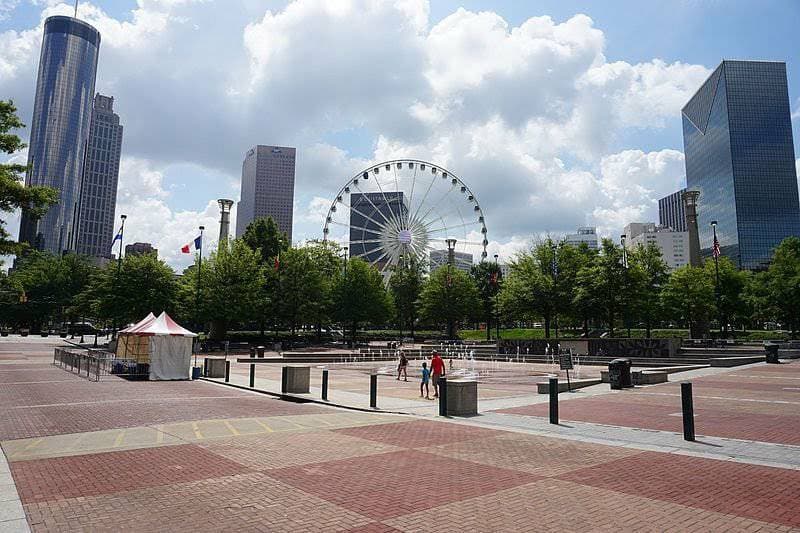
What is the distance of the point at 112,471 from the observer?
26.6 ft

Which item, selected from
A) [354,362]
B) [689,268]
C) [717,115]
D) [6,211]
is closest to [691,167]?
[717,115]

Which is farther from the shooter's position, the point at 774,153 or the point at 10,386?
the point at 774,153

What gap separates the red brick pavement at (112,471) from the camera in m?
7.11

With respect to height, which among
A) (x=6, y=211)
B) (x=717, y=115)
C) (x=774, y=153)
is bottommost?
(x=6, y=211)

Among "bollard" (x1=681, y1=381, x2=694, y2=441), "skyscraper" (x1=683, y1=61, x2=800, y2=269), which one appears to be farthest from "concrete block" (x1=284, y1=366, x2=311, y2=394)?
"skyscraper" (x1=683, y1=61, x2=800, y2=269)

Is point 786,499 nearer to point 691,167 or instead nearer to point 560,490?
point 560,490

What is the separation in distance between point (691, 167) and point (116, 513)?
19693cm

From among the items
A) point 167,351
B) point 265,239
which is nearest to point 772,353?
point 167,351

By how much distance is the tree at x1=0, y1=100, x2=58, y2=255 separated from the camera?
90.9 ft

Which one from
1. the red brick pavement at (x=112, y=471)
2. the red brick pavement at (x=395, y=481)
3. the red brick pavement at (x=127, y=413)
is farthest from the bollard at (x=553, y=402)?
the red brick pavement at (x=112, y=471)

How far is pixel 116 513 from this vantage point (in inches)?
242

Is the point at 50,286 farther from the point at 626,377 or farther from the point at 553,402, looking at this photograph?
the point at 553,402

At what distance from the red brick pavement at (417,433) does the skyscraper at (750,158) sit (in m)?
160

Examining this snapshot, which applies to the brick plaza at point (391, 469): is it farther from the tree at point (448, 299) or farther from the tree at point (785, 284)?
the tree at point (448, 299)
